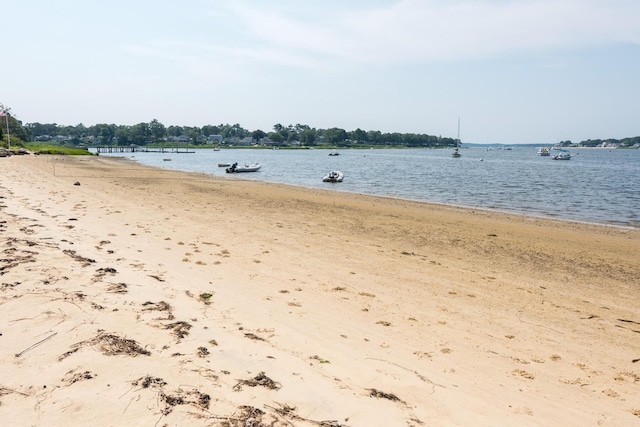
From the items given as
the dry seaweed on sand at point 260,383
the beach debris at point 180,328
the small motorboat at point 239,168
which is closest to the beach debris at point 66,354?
the beach debris at point 180,328


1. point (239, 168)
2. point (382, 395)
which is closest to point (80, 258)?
point (382, 395)

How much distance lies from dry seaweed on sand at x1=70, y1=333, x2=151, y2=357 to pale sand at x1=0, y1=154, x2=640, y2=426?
19 mm

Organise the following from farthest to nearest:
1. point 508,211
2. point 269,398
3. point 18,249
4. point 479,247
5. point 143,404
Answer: point 508,211, point 479,247, point 18,249, point 269,398, point 143,404

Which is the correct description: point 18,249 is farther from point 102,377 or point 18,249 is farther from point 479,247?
point 479,247

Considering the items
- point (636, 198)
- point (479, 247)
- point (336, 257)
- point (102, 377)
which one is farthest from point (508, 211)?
point (102, 377)

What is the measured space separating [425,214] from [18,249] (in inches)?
658

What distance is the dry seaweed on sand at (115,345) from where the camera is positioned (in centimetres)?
391

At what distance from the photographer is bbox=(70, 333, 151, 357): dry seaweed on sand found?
12.8ft

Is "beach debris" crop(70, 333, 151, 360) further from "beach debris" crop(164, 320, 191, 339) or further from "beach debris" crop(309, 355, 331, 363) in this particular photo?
"beach debris" crop(309, 355, 331, 363)

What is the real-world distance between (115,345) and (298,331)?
217cm

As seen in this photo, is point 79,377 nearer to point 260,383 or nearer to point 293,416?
point 260,383

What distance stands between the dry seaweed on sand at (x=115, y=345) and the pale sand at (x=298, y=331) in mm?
19

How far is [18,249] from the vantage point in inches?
278

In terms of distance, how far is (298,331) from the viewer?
532 cm
